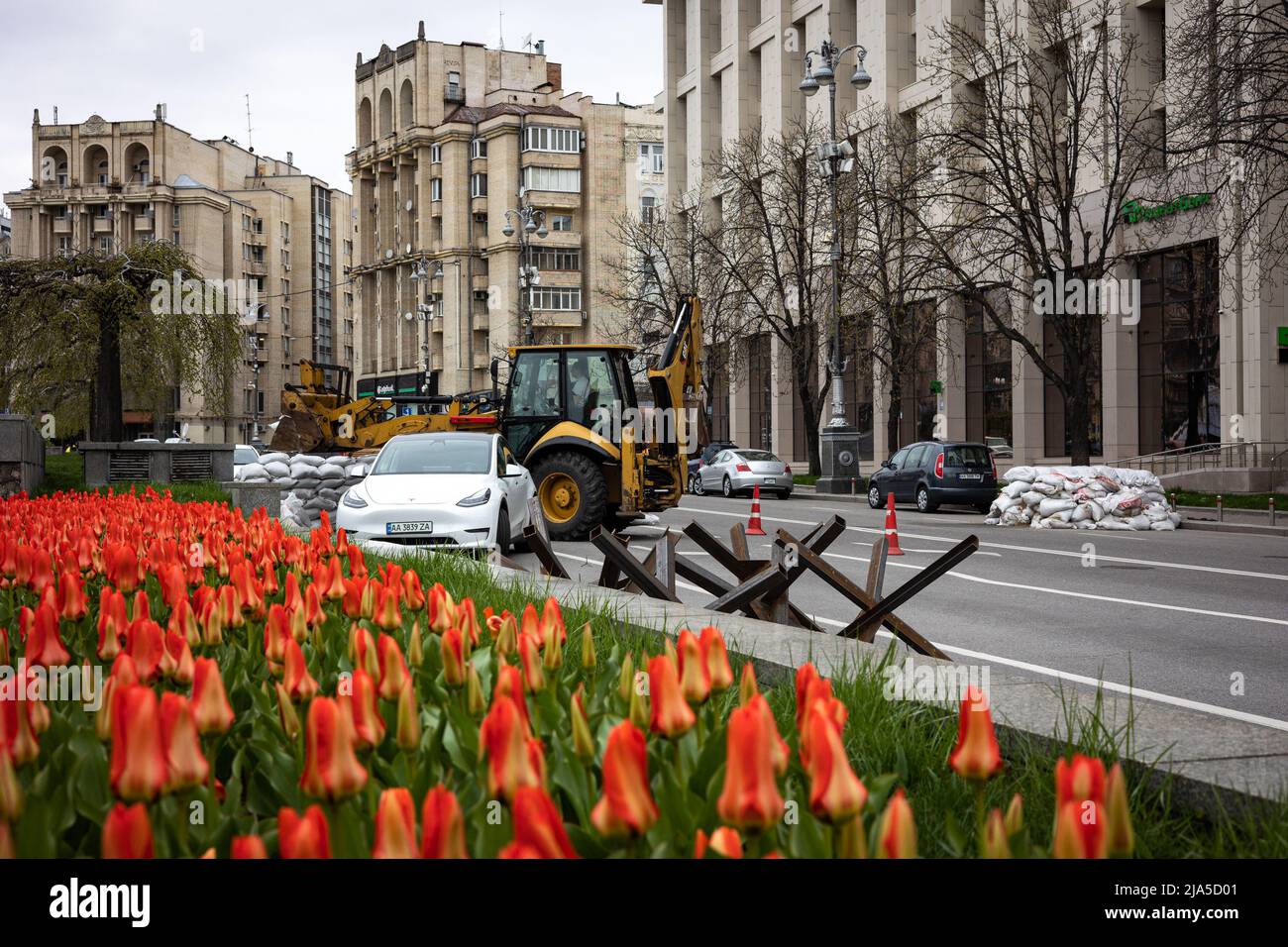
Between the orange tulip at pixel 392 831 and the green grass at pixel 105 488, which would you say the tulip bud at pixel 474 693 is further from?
the green grass at pixel 105 488

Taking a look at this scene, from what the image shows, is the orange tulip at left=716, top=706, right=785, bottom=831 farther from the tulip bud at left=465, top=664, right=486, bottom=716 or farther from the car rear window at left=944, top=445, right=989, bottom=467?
the car rear window at left=944, top=445, right=989, bottom=467

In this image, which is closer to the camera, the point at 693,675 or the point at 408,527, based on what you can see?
the point at 693,675

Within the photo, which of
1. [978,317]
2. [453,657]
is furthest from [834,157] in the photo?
[453,657]

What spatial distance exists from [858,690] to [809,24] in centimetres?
5694

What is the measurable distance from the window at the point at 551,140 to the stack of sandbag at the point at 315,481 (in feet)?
242

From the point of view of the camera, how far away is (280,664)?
2.88 meters

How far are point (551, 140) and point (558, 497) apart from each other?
77693 mm

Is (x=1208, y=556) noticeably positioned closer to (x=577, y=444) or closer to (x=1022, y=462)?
(x=577, y=444)

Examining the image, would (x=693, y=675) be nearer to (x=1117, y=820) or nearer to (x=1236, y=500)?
(x=1117, y=820)

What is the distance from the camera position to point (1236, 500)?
27.4 meters

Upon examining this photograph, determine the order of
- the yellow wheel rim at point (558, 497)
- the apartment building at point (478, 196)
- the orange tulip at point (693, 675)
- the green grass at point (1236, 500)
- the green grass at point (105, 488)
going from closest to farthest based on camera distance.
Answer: the orange tulip at point (693, 675), the green grass at point (105, 488), the yellow wheel rim at point (558, 497), the green grass at point (1236, 500), the apartment building at point (478, 196)

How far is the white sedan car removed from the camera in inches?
579

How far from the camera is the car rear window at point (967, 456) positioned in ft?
97.5

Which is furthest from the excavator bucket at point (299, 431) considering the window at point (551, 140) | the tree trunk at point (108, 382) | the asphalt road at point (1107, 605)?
the window at point (551, 140)
